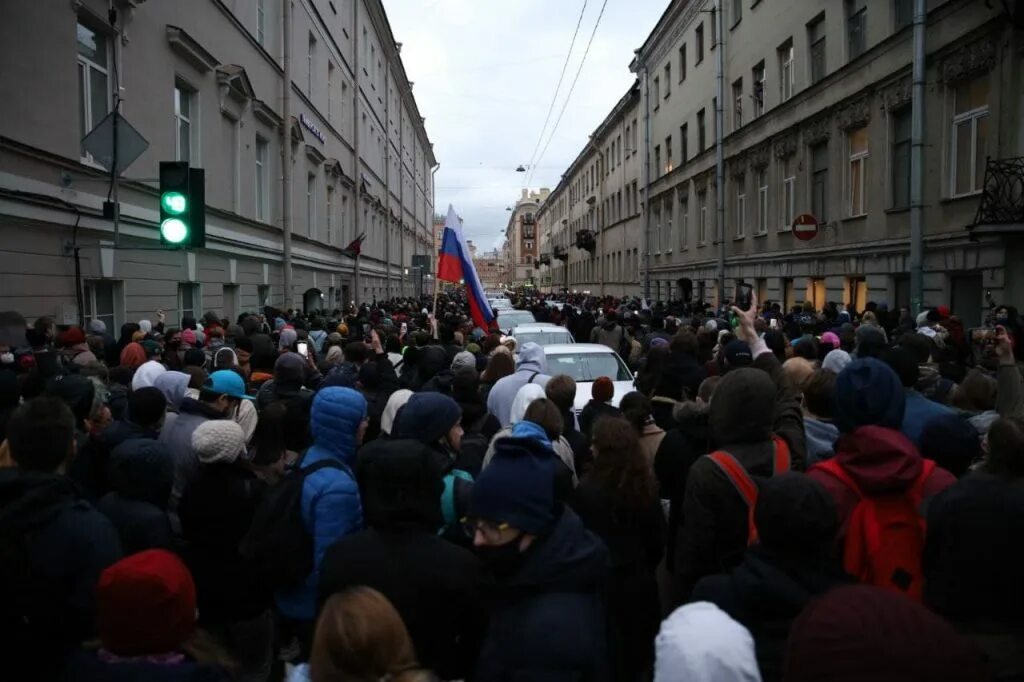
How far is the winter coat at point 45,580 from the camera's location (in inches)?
110

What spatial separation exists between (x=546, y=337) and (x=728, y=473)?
33.8 feet

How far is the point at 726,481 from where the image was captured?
3262 mm

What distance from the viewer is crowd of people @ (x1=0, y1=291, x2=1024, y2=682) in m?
1.94

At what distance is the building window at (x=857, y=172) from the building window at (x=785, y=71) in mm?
4160

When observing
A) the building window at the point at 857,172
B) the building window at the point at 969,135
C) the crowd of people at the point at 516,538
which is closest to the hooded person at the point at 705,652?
the crowd of people at the point at 516,538

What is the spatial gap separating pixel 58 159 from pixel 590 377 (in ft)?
23.9

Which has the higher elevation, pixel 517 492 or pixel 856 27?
pixel 856 27

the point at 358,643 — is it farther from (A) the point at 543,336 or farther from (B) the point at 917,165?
(B) the point at 917,165

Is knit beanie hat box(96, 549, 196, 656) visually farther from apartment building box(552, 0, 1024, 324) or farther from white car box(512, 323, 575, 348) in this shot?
apartment building box(552, 0, 1024, 324)

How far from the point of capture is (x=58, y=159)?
9.63 m

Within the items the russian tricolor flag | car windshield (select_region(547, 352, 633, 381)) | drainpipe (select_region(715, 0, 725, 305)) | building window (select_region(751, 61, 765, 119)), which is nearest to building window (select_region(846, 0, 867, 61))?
building window (select_region(751, 61, 765, 119))

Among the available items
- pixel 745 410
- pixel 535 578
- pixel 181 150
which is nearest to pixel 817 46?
pixel 181 150

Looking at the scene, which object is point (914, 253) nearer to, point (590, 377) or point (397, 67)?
point (590, 377)

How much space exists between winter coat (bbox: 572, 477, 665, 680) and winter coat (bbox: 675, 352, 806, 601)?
10.0 inches
